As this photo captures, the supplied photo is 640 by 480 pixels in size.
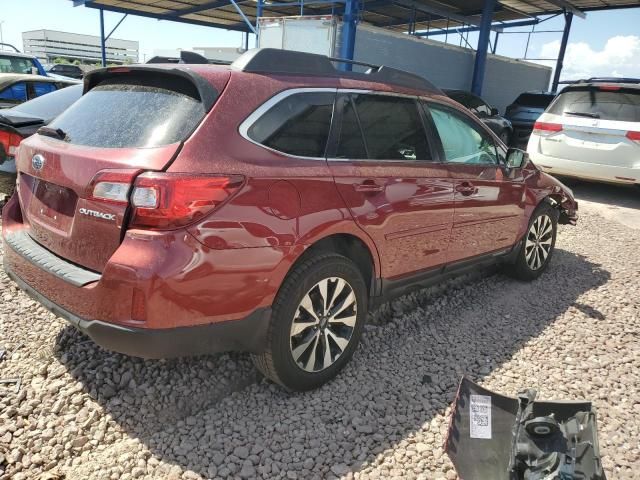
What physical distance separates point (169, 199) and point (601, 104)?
7.92 meters

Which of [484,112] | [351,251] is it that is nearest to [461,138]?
[351,251]

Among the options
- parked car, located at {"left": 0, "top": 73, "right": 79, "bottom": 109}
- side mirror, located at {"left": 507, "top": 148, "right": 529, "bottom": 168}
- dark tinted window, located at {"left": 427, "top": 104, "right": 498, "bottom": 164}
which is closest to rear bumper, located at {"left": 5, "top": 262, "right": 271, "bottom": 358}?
dark tinted window, located at {"left": 427, "top": 104, "right": 498, "bottom": 164}

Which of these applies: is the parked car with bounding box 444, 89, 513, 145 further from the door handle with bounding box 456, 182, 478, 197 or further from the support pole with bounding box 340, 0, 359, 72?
the door handle with bounding box 456, 182, 478, 197

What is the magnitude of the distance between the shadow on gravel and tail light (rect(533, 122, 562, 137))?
5.53 m

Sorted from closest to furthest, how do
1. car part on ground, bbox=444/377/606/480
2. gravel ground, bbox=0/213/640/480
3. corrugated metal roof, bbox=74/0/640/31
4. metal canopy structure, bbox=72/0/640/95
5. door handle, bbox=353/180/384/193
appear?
car part on ground, bbox=444/377/606/480 → gravel ground, bbox=0/213/640/480 → door handle, bbox=353/180/384/193 → metal canopy structure, bbox=72/0/640/95 → corrugated metal roof, bbox=74/0/640/31

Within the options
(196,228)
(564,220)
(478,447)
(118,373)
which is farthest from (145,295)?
(564,220)

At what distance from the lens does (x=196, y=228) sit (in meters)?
2.16

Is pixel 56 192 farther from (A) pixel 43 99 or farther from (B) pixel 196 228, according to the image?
(A) pixel 43 99

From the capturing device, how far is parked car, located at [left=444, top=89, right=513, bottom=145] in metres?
13.0

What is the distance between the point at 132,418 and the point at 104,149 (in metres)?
1.32

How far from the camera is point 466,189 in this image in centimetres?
362

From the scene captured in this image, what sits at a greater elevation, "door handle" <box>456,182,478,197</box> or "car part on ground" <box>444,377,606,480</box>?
"door handle" <box>456,182,478,197</box>

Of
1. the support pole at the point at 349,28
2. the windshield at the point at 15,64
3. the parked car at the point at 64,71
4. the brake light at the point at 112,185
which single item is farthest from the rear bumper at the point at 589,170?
the parked car at the point at 64,71

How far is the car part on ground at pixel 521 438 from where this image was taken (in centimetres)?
194
